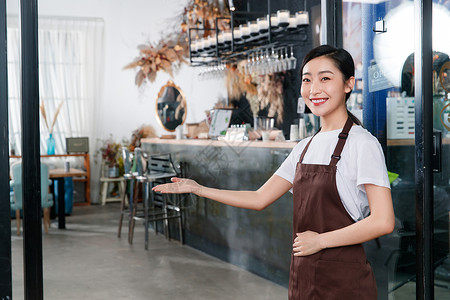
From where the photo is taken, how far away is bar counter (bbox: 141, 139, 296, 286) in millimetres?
2996

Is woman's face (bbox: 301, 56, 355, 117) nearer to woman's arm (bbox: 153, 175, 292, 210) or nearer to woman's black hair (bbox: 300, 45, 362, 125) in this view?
woman's black hair (bbox: 300, 45, 362, 125)

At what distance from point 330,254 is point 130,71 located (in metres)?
1.56

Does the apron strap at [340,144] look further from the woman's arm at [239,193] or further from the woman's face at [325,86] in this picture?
the woman's arm at [239,193]

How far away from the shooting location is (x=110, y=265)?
2910mm

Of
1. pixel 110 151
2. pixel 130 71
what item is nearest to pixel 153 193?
pixel 110 151

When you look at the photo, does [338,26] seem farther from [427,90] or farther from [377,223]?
[377,223]

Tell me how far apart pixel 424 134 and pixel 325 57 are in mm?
943

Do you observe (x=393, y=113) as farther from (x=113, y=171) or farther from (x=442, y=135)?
(x=113, y=171)

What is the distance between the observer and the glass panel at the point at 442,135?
2.56m

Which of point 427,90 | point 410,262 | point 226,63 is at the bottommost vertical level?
point 410,262

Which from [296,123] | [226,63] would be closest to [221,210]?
[296,123]

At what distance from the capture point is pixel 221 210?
413cm

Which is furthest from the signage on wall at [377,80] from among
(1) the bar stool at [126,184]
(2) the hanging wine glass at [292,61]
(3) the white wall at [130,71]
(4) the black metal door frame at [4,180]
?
(4) the black metal door frame at [4,180]

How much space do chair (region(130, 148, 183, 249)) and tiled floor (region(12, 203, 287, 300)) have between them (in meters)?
0.09
